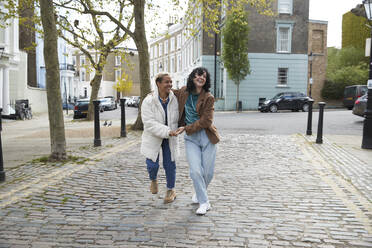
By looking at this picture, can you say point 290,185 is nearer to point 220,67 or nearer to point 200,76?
point 200,76

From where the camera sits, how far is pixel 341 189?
5.10 m

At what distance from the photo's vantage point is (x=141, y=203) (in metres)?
4.43

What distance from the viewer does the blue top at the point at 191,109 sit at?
13.4 ft

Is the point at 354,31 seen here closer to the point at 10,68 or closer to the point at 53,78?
the point at 10,68

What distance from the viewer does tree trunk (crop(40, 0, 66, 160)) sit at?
21.8 ft

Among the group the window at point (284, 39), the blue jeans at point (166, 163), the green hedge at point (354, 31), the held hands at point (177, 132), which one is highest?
the green hedge at point (354, 31)

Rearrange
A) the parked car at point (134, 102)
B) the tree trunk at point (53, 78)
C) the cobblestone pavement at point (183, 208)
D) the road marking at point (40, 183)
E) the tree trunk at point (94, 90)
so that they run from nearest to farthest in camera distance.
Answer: the cobblestone pavement at point (183, 208)
the road marking at point (40, 183)
the tree trunk at point (53, 78)
the tree trunk at point (94, 90)
the parked car at point (134, 102)

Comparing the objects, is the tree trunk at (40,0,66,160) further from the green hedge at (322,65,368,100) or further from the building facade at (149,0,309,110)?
the green hedge at (322,65,368,100)

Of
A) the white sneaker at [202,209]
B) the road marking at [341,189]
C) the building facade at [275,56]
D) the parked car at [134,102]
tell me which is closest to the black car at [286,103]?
the building facade at [275,56]

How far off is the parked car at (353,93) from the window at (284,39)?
20.3 ft

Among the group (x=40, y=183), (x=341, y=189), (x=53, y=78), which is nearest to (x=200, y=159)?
(x=341, y=189)

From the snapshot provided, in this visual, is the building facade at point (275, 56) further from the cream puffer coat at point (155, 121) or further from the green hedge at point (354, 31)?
the cream puffer coat at point (155, 121)

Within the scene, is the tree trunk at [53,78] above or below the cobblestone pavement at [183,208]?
above

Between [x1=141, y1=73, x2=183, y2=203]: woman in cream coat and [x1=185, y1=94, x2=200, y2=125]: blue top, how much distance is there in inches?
6.8
